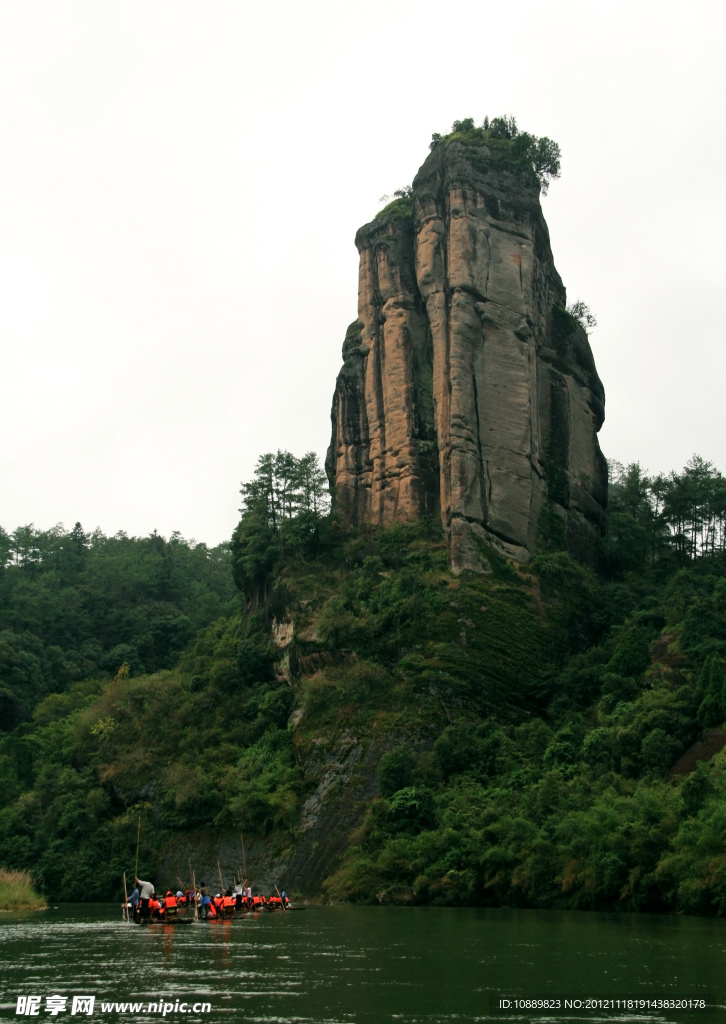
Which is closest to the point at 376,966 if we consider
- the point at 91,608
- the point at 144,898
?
the point at 144,898

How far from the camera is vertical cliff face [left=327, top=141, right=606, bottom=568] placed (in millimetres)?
58688

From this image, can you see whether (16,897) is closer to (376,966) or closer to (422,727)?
(422,727)

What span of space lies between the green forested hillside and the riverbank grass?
610 centimetres

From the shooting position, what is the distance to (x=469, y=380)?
59062 millimetres

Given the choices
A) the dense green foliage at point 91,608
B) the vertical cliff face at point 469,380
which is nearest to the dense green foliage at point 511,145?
the vertical cliff face at point 469,380

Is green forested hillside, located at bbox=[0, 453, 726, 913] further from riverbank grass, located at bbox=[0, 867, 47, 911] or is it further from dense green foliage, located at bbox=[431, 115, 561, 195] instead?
dense green foliage, located at bbox=[431, 115, 561, 195]

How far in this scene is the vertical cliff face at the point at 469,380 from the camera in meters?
58.7

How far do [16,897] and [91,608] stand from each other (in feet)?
158

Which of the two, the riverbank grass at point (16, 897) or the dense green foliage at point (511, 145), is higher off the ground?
the dense green foliage at point (511, 145)

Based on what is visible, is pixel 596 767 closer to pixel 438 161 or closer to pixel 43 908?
pixel 43 908

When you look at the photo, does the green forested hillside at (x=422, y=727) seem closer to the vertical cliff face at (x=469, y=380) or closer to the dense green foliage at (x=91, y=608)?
the vertical cliff face at (x=469, y=380)

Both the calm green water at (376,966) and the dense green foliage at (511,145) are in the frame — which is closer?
the calm green water at (376,966)

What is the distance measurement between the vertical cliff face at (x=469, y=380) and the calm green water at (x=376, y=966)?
101 ft

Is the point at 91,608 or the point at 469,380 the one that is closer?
the point at 469,380
